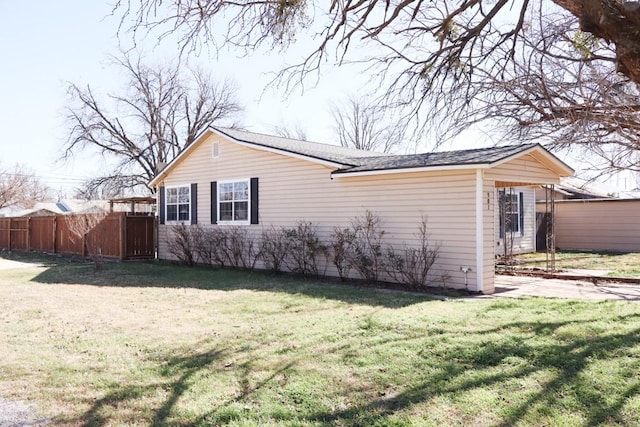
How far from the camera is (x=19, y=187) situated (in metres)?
43.9

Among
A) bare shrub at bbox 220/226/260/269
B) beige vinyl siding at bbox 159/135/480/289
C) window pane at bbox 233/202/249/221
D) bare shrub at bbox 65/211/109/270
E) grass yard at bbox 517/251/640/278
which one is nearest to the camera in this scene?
beige vinyl siding at bbox 159/135/480/289

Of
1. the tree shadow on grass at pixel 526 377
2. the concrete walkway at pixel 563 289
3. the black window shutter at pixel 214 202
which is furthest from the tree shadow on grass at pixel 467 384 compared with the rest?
the black window shutter at pixel 214 202

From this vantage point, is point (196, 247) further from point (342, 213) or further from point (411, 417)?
point (411, 417)

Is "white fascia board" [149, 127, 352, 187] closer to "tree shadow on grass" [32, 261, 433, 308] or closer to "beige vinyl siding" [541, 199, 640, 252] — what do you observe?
"tree shadow on grass" [32, 261, 433, 308]

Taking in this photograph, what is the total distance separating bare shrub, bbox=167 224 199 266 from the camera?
48.5 feet

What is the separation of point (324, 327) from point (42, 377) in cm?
316

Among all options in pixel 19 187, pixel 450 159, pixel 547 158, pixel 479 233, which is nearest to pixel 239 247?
pixel 450 159

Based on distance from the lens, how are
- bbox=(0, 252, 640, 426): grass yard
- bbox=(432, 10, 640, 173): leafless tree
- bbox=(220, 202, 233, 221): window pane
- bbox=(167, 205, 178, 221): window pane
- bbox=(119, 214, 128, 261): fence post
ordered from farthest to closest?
bbox=(119, 214, 128, 261): fence post < bbox=(167, 205, 178, 221): window pane < bbox=(220, 202, 233, 221): window pane < bbox=(432, 10, 640, 173): leafless tree < bbox=(0, 252, 640, 426): grass yard

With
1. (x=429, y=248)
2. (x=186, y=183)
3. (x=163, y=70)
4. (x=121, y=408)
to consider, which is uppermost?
(x=163, y=70)

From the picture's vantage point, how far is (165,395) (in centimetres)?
420

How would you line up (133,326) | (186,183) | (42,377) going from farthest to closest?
(186,183)
(133,326)
(42,377)

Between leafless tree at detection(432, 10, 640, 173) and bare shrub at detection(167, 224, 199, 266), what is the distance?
9.90 meters

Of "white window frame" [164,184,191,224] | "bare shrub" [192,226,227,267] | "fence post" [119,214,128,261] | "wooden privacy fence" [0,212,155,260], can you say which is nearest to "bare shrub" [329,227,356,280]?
"bare shrub" [192,226,227,267]

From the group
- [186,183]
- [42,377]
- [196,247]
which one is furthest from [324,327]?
[186,183]
